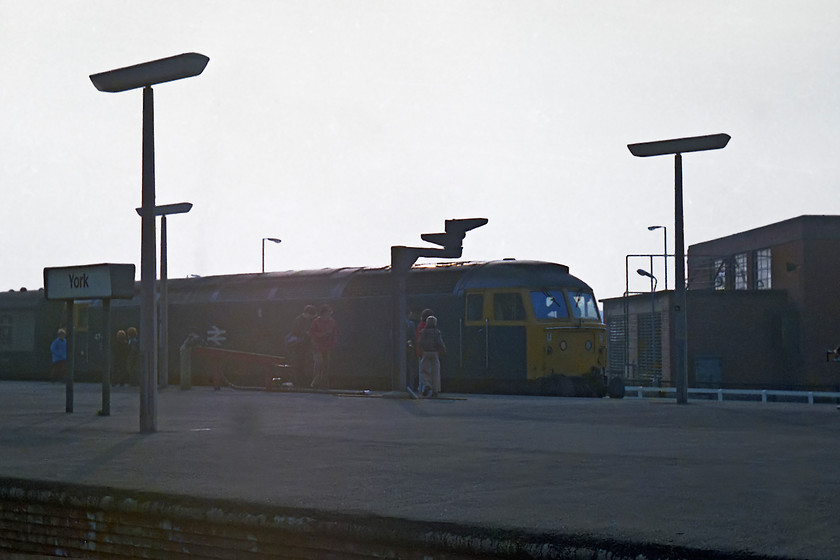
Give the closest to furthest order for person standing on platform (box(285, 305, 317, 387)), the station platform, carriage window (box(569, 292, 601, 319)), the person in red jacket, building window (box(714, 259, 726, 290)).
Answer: the station platform → the person in red jacket → carriage window (box(569, 292, 601, 319)) → person standing on platform (box(285, 305, 317, 387)) → building window (box(714, 259, 726, 290))

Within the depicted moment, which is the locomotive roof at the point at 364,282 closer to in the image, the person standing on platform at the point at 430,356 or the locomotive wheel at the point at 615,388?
the locomotive wheel at the point at 615,388

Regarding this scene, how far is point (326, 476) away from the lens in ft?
26.9

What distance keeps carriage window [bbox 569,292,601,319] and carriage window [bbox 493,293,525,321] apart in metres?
1.27

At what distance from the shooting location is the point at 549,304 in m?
23.5

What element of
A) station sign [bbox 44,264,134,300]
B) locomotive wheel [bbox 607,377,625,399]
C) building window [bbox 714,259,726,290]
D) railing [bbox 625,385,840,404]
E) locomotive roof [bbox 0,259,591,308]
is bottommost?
railing [bbox 625,385,840,404]

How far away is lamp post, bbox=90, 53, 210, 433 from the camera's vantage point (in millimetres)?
12586

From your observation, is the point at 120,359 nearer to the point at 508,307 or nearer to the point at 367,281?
the point at 367,281

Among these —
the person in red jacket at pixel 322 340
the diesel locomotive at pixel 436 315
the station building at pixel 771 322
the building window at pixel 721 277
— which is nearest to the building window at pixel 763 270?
the station building at pixel 771 322

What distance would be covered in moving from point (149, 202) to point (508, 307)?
12.0 metres

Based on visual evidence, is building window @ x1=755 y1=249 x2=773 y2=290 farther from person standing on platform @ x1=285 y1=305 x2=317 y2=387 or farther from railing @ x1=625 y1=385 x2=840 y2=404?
person standing on platform @ x1=285 y1=305 x2=317 y2=387

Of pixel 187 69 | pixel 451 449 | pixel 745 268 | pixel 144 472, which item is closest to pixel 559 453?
pixel 451 449

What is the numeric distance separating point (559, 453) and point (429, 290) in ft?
50.2

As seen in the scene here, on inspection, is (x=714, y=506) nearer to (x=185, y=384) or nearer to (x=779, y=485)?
(x=779, y=485)

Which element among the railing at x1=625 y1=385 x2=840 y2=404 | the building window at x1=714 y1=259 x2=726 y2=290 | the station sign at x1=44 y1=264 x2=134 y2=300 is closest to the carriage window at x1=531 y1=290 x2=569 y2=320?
the railing at x1=625 y1=385 x2=840 y2=404
